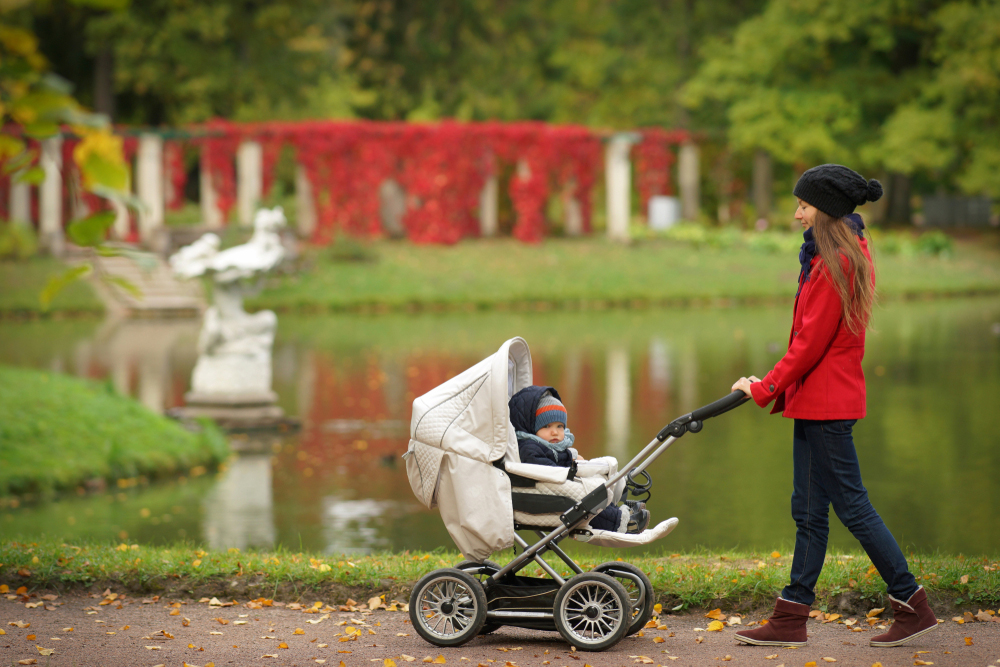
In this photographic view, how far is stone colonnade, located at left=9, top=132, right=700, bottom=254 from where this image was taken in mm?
32312

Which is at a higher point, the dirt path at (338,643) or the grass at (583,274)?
the grass at (583,274)

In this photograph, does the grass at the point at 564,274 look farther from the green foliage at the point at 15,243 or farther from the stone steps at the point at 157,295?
the stone steps at the point at 157,295

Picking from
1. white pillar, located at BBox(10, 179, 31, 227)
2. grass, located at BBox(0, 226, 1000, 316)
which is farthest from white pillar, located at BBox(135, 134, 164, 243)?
white pillar, located at BBox(10, 179, 31, 227)

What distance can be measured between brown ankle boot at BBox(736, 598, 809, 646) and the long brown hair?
111 centimetres

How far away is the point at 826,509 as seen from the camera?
4.72 m

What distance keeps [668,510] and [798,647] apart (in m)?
4.26

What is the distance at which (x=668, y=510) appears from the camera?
894 centimetres

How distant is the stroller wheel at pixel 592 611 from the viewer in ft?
15.1

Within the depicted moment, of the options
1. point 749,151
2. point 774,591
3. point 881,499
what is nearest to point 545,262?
point 749,151

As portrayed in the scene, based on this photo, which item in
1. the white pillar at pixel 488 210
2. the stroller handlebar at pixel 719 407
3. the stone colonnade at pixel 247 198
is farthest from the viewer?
the white pillar at pixel 488 210

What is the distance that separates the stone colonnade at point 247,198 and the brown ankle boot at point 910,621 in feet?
96.1

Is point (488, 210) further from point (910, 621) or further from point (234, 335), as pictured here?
point (910, 621)

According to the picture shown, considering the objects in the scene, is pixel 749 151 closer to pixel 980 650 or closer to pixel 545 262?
pixel 545 262

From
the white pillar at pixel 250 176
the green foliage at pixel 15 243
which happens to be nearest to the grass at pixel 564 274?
the green foliage at pixel 15 243
